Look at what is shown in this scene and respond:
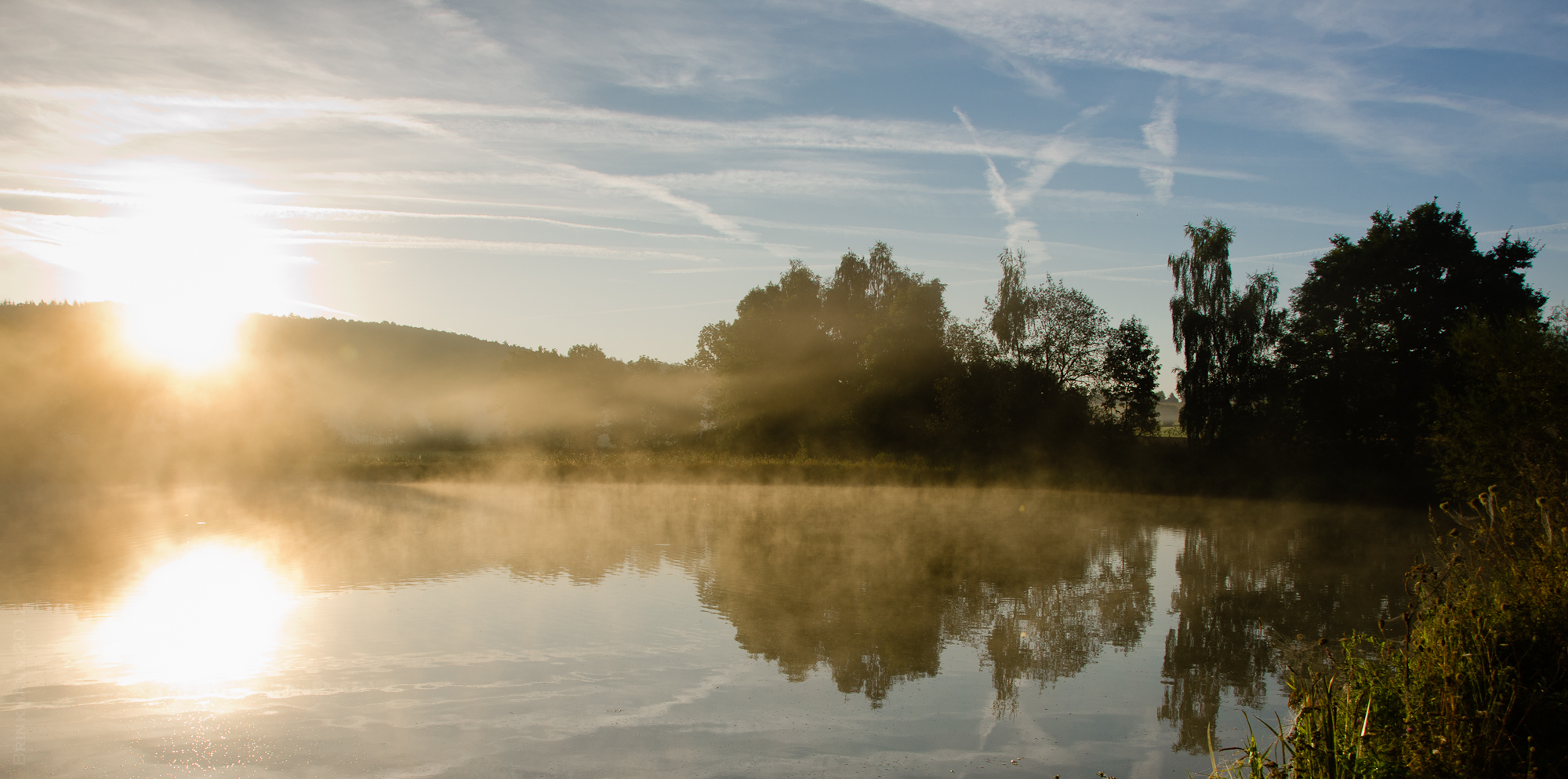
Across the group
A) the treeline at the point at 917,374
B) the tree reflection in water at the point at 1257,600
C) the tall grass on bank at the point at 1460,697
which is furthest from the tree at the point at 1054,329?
the tall grass on bank at the point at 1460,697

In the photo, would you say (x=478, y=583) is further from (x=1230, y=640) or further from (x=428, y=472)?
(x=428, y=472)

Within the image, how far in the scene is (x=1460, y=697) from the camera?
3.43m

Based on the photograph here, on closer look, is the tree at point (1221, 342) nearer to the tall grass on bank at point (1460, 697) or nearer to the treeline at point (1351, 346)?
the treeline at point (1351, 346)

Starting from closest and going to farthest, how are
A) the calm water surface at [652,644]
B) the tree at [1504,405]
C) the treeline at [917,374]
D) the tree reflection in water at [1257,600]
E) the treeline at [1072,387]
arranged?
the calm water surface at [652,644] → the tree reflection in water at [1257,600] → the tree at [1504,405] → the treeline at [1072,387] → the treeline at [917,374]

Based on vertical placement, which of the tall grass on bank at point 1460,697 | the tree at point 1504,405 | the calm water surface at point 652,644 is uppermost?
the tree at point 1504,405

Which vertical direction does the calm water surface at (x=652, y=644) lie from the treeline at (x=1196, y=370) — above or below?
below

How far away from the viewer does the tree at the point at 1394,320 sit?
2781 cm

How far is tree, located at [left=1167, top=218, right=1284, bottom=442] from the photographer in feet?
103

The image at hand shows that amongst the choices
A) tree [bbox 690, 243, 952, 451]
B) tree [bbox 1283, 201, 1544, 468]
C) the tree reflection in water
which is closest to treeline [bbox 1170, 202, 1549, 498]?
tree [bbox 1283, 201, 1544, 468]

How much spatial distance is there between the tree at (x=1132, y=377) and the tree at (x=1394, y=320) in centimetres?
596

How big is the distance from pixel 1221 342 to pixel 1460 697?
104ft

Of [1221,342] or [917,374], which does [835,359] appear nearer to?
[917,374]

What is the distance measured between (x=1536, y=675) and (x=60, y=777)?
835 cm

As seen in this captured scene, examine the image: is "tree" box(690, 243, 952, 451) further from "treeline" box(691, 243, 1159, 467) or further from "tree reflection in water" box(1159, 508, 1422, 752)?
"tree reflection in water" box(1159, 508, 1422, 752)
